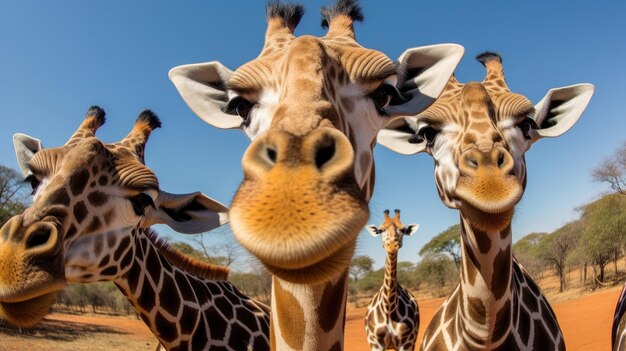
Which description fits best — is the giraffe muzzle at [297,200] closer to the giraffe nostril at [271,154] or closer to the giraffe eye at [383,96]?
the giraffe nostril at [271,154]

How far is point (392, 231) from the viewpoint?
15.1 metres

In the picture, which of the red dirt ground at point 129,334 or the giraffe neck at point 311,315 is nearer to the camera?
the giraffe neck at point 311,315

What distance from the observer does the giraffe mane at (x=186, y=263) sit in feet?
19.0

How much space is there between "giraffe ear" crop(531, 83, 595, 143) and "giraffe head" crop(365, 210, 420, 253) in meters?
9.23

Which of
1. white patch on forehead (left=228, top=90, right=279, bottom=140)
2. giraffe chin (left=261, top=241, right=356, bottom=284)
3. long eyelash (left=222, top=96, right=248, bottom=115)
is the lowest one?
giraffe chin (left=261, top=241, right=356, bottom=284)

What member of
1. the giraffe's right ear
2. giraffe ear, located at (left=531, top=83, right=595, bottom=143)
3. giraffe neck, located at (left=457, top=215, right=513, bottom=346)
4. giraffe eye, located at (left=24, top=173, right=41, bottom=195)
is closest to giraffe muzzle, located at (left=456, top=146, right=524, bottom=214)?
giraffe neck, located at (left=457, top=215, right=513, bottom=346)

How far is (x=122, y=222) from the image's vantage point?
185 inches

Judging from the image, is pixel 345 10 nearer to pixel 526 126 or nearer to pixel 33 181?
pixel 526 126

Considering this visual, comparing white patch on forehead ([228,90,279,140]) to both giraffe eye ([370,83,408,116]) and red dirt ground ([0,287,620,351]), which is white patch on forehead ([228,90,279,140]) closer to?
giraffe eye ([370,83,408,116])

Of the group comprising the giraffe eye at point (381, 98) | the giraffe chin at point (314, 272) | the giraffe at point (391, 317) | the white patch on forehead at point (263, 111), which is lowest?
the giraffe at point (391, 317)

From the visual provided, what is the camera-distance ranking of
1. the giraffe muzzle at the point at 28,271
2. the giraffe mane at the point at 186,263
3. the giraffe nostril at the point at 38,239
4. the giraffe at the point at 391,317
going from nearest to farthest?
the giraffe muzzle at the point at 28,271
the giraffe nostril at the point at 38,239
the giraffe mane at the point at 186,263
the giraffe at the point at 391,317

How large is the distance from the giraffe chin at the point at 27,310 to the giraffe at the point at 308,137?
1.97 metres

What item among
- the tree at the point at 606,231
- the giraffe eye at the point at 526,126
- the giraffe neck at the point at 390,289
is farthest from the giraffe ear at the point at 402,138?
the tree at the point at 606,231

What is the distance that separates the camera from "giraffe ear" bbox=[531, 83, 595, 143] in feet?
16.4
